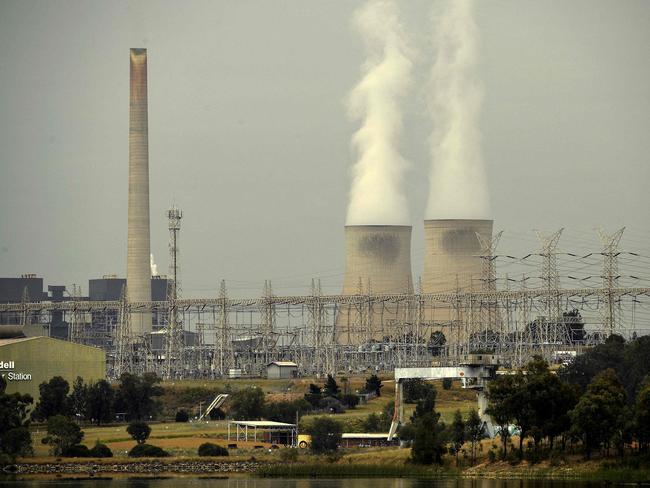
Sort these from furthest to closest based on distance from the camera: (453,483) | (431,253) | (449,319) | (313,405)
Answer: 1. (449,319)
2. (431,253)
3. (313,405)
4. (453,483)

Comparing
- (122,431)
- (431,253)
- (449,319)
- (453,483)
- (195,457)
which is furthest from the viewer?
(449,319)

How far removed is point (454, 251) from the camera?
401 ft

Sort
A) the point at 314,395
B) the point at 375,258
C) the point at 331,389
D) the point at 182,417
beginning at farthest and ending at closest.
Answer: the point at 375,258 < the point at 331,389 < the point at 314,395 < the point at 182,417

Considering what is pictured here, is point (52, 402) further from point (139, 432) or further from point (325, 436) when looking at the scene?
point (325, 436)

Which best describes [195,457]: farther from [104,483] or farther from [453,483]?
[453,483]

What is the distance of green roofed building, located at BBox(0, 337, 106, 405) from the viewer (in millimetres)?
96000

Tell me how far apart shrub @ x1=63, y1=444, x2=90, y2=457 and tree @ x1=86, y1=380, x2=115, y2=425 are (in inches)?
693

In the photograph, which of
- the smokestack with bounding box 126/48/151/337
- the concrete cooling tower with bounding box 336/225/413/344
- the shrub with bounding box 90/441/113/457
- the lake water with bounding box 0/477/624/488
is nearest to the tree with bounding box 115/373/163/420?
the shrub with bounding box 90/441/113/457

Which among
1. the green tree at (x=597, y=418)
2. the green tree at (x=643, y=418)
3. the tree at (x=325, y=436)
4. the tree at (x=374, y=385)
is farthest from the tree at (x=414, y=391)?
the green tree at (x=643, y=418)

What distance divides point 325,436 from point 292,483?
40.8 ft

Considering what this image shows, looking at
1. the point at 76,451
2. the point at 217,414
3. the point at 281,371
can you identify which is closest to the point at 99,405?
the point at 217,414

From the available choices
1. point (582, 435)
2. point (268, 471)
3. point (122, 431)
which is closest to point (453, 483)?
point (582, 435)

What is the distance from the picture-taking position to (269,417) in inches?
3541

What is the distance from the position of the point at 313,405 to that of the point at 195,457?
23.6 meters
